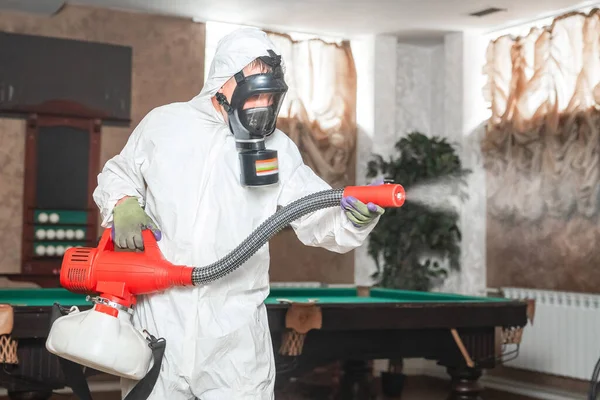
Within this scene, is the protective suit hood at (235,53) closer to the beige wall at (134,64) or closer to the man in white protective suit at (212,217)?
the man in white protective suit at (212,217)

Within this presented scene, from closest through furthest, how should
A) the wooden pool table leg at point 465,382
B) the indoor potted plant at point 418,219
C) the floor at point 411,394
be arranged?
the wooden pool table leg at point 465,382 < the floor at point 411,394 < the indoor potted plant at point 418,219

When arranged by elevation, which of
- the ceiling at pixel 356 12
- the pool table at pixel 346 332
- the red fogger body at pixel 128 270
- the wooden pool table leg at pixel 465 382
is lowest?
the wooden pool table leg at pixel 465 382

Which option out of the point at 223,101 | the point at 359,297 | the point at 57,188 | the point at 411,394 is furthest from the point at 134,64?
the point at 223,101

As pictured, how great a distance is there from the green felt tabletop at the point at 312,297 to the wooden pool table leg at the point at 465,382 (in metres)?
0.35

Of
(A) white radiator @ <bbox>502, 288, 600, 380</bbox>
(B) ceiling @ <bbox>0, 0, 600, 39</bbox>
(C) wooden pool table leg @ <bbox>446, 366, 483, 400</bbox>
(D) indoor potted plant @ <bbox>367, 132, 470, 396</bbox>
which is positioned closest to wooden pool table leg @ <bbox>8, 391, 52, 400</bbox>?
(C) wooden pool table leg @ <bbox>446, 366, 483, 400</bbox>

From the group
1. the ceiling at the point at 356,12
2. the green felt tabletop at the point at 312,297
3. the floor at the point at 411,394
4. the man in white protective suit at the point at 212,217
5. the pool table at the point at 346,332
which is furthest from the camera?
the ceiling at the point at 356,12

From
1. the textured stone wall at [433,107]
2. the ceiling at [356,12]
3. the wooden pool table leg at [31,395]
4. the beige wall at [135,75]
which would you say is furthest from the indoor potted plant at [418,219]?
the wooden pool table leg at [31,395]

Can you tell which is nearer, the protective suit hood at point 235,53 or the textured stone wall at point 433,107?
the protective suit hood at point 235,53

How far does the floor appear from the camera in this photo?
17.2 feet

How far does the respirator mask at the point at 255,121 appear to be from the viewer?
2.00 metres

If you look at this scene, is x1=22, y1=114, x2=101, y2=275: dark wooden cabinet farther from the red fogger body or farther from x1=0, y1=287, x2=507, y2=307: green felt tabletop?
the red fogger body

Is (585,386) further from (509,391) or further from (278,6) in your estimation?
(278,6)

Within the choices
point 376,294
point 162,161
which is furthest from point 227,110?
point 376,294

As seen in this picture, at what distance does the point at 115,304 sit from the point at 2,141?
4037 millimetres
